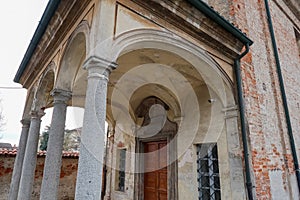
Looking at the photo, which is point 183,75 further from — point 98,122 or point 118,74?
point 98,122

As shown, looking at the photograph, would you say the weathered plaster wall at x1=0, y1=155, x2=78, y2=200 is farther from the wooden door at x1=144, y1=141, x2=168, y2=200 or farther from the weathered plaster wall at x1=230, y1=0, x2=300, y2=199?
the weathered plaster wall at x1=230, y1=0, x2=300, y2=199

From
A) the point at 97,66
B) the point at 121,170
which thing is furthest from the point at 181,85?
the point at 121,170

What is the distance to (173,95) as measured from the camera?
5375 mm

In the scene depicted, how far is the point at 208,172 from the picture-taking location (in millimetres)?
4602

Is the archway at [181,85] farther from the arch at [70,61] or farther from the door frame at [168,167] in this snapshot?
the arch at [70,61]

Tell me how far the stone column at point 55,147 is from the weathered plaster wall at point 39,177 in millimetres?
5536

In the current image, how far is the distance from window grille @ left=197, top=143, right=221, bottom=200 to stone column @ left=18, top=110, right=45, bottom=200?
3720 millimetres

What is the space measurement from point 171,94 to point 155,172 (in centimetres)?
233

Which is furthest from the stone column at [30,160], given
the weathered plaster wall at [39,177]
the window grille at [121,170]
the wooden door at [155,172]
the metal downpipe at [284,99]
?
the metal downpipe at [284,99]

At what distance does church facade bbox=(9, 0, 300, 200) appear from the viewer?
254 cm

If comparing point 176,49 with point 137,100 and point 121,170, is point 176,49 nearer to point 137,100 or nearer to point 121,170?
point 137,100

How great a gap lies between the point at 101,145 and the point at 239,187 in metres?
2.75

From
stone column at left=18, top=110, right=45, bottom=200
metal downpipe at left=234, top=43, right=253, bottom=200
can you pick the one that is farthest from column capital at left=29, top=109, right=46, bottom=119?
metal downpipe at left=234, top=43, right=253, bottom=200

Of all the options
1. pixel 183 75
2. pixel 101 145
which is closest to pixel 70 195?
pixel 183 75
